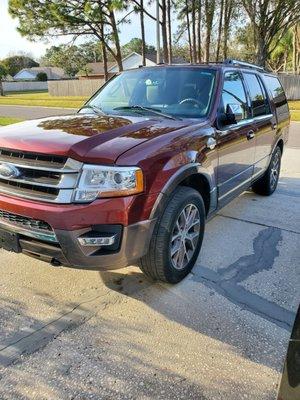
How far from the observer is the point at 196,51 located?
29688 millimetres

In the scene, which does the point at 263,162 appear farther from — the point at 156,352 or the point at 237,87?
the point at 156,352

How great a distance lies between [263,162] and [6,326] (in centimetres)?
397

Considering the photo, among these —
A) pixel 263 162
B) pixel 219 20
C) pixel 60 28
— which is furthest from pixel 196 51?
pixel 263 162

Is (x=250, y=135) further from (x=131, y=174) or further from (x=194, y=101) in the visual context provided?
(x=131, y=174)

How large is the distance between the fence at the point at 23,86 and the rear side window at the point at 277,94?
62.7 metres

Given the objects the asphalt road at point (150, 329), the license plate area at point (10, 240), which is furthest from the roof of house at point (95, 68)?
the license plate area at point (10, 240)

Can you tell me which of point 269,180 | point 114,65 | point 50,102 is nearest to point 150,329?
point 269,180

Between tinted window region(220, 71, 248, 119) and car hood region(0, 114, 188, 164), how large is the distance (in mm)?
797

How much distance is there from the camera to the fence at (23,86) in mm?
62581

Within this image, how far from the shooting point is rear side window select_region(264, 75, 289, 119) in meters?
5.70

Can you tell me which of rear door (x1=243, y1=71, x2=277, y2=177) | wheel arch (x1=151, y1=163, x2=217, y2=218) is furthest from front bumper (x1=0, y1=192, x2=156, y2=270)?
rear door (x1=243, y1=71, x2=277, y2=177)

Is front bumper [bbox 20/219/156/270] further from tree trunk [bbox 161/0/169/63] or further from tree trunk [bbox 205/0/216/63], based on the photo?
tree trunk [bbox 205/0/216/63]

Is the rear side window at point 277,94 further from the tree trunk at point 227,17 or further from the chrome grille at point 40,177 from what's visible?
the tree trunk at point 227,17

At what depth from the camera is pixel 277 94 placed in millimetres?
6027
